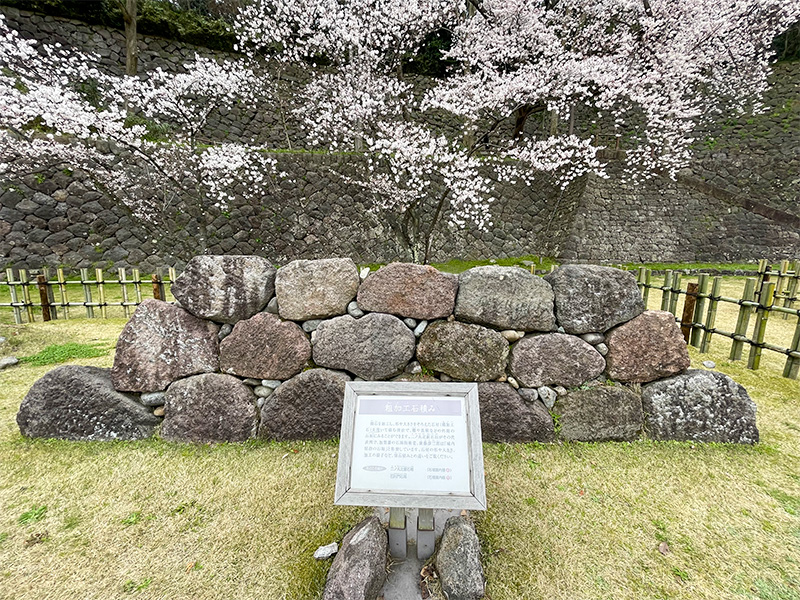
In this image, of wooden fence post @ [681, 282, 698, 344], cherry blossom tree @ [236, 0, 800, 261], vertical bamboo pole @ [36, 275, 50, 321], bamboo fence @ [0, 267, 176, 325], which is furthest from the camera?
cherry blossom tree @ [236, 0, 800, 261]

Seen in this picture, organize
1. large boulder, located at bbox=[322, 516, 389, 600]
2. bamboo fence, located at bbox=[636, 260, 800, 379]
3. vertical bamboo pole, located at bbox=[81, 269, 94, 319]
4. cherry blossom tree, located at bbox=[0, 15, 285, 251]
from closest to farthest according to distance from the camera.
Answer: large boulder, located at bbox=[322, 516, 389, 600]
bamboo fence, located at bbox=[636, 260, 800, 379]
vertical bamboo pole, located at bbox=[81, 269, 94, 319]
cherry blossom tree, located at bbox=[0, 15, 285, 251]

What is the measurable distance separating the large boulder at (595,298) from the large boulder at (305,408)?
1.74 m

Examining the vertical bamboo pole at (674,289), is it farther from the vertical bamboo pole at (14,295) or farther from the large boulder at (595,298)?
the vertical bamboo pole at (14,295)

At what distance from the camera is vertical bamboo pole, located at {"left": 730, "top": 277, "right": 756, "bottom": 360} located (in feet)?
12.8

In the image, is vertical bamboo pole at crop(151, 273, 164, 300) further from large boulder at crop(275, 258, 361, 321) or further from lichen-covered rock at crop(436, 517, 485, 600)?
lichen-covered rock at crop(436, 517, 485, 600)

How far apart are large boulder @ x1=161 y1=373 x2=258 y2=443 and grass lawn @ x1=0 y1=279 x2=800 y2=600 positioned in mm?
106

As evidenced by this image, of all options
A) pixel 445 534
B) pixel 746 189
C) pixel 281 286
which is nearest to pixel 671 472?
pixel 445 534

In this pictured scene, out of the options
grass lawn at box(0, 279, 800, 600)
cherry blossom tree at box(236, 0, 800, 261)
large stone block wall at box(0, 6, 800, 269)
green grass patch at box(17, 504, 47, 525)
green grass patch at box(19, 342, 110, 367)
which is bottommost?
green grass patch at box(17, 504, 47, 525)

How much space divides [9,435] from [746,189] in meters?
20.3

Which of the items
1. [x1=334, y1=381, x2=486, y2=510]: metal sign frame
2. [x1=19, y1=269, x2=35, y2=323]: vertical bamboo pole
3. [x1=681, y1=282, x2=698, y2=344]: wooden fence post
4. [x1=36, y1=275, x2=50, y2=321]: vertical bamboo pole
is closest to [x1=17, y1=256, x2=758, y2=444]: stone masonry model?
[x1=334, y1=381, x2=486, y2=510]: metal sign frame

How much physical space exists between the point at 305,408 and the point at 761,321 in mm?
4894

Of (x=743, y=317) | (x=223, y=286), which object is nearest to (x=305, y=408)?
(x=223, y=286)

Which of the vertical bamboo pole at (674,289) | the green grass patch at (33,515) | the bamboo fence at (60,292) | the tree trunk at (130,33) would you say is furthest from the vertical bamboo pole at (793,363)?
the tree trunk at (130,33)

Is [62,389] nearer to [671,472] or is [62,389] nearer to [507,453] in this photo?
[507,453]
